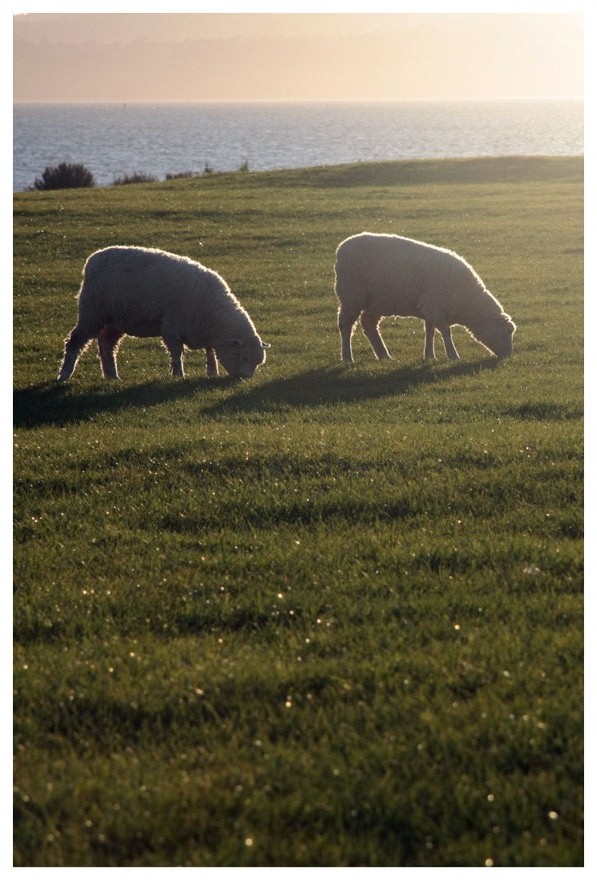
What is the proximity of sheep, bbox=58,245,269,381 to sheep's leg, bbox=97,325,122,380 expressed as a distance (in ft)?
0.88

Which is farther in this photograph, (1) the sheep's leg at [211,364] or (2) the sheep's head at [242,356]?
(1) the sheep's leg at [211,364]

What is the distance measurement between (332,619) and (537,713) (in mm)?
1659

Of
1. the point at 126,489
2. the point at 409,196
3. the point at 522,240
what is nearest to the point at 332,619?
the point at 126,489

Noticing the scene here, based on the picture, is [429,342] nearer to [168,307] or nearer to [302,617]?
[168,307]

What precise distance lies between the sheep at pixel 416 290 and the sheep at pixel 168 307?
200 cm

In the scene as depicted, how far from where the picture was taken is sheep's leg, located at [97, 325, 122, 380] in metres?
15.9

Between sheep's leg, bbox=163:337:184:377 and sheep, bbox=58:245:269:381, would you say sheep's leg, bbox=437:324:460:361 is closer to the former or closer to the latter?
sheep, bbox=58:245:269:381

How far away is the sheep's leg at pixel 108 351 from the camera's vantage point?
15898mm

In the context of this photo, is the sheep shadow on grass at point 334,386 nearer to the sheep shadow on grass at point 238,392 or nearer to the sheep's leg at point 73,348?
the sheep shadow on grass at point 238,392

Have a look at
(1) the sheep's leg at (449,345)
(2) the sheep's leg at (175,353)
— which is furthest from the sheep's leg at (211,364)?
(1) the sheep's leg at (449,345)

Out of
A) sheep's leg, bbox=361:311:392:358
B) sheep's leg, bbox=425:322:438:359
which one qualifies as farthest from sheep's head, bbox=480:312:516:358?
sheep's leg, bbox=361:311:392:358

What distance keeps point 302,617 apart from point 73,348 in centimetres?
996

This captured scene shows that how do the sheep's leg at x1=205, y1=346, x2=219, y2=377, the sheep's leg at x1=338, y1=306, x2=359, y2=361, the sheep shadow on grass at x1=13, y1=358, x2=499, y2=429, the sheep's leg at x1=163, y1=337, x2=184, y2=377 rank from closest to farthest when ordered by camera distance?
1. the sheep shadow on grass at x1=13, y1=358, x2=499, y2=429
2. the sheep's leg at x1=163, y1=337, x2=184, y2=377
3. the sheep's leg at x1=205, y1=346, x2=219, y2=377
4. the sheep's leg at x1=338, y1=306, x2=359, y2=361

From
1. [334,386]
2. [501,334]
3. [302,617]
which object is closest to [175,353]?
[334,386]
